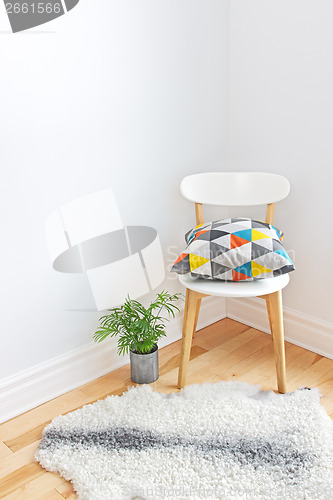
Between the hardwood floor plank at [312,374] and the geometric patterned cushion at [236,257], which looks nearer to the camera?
the geometric patterned cushion at [236,257]

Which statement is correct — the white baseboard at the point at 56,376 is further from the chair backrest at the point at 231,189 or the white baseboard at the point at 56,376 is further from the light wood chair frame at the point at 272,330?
the chair backrest at the point at 231,189

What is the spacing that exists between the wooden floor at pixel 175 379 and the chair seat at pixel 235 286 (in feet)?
1.50

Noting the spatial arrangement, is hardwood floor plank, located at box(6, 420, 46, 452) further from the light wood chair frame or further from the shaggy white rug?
the light wood chair frame

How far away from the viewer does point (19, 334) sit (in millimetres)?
1828

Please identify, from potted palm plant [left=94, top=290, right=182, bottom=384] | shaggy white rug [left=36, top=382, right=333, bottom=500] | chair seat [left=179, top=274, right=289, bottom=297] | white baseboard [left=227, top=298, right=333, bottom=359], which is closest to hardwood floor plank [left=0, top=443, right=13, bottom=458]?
shaggy white rug [left=36, top=382, right=333, bottom=500]

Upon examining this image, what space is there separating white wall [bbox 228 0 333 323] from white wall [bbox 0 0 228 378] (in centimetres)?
13

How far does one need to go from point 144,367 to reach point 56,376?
0.35m

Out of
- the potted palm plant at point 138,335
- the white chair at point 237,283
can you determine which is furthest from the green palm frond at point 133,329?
the white chair at point 237,283

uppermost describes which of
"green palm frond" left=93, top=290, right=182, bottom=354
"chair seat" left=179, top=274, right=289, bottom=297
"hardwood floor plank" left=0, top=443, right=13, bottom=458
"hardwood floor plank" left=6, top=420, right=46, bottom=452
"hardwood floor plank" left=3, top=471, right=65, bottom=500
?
"chair seat" left=179, top=274, right=289, bottom=297

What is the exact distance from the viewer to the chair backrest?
81.4 inches

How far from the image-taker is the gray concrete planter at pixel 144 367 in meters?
1.95

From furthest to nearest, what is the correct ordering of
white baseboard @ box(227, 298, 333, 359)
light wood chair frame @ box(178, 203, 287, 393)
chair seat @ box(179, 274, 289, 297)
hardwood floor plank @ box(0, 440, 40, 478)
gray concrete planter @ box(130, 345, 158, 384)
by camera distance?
white baseboard @ box(227, 298, 333, 359), gray concrete planter @ box(130, 345, 158, 384), light wood chair frame @ box(178, 203, 287, 393), chair seat @ box(179, 274, 289, 297), hardwood floor plank @ box(0, 440, 40, 478)

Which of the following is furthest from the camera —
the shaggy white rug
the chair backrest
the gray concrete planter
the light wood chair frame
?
the chair backrest

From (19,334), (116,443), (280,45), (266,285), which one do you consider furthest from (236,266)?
(280,45)
